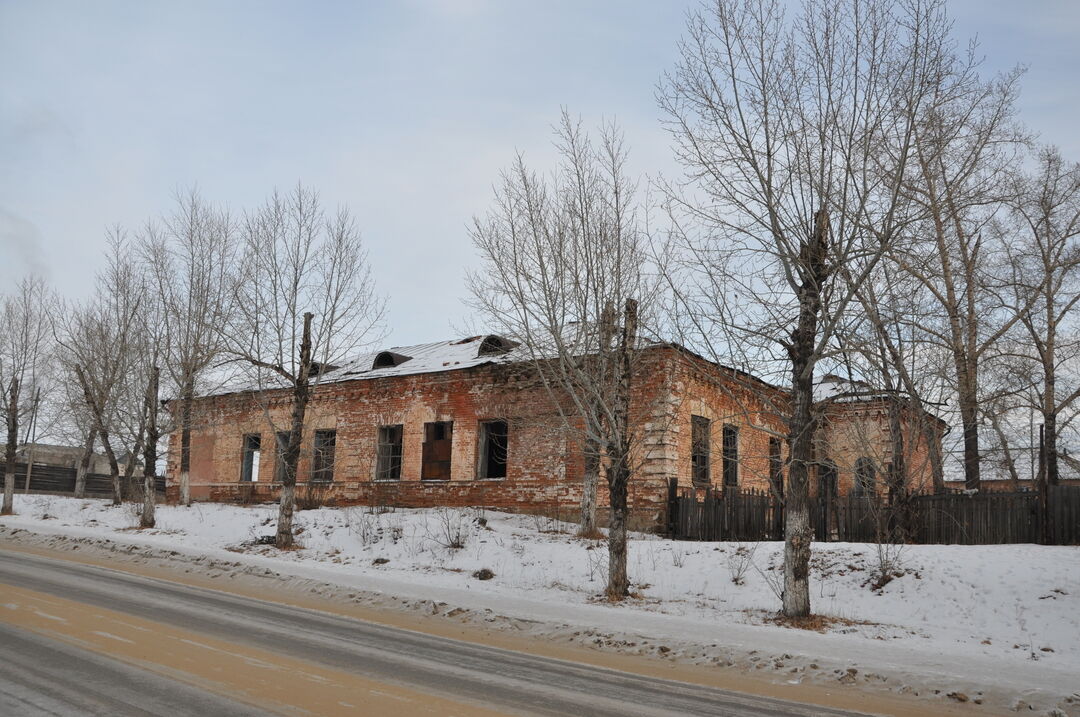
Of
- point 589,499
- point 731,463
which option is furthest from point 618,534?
point 731,463

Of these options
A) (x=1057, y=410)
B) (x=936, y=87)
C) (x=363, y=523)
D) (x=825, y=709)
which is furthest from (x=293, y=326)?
(x=1057, y=410)

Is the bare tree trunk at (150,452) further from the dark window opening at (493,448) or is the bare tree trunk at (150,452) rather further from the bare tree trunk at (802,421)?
the bare tree trunk at (802,421)

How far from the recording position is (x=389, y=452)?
80.8 ft

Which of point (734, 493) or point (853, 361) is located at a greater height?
point (853, 361)

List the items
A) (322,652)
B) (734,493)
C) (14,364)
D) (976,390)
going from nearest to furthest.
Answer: (322,652) → (734,493) → (976,390) → (14,364)

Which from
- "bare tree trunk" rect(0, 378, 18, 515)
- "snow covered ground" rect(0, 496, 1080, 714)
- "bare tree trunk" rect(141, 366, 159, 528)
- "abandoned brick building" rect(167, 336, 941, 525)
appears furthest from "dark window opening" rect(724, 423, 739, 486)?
"bare tree trunk" rect(0, 378, 18, 515)

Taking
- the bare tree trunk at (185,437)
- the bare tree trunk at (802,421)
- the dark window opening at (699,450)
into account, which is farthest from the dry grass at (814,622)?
the bare tree trunk at (185,437)

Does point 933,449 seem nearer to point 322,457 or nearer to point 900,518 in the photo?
point 900,518

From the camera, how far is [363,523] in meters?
18.4

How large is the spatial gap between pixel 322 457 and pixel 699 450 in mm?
12070

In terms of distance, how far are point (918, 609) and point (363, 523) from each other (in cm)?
1191

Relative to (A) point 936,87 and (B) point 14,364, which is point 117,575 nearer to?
(A) point 936,87

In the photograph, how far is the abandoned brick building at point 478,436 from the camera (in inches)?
784

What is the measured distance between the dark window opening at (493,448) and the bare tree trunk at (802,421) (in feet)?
38.6
